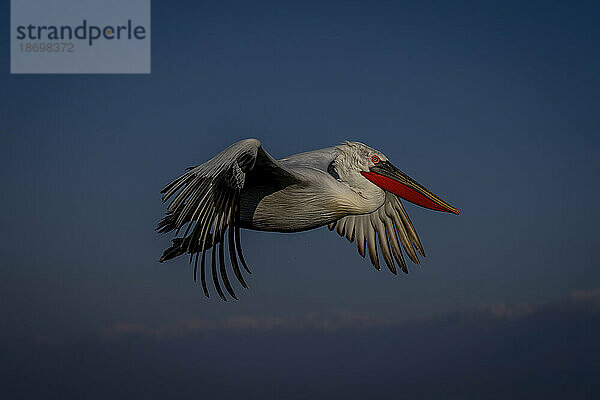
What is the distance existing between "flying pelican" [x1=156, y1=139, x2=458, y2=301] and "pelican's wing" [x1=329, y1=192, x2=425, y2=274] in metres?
0.03

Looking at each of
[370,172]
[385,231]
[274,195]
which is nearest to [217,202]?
[274,195]

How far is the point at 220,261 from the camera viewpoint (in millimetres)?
7707

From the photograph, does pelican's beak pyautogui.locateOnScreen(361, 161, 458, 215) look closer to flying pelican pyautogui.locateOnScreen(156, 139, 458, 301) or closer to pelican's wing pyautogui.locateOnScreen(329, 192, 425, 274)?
flying pelican pyautogui.locateOnScreen(156, 139, 458, 301)

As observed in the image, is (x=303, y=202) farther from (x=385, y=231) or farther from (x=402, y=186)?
(x=385, y=231)

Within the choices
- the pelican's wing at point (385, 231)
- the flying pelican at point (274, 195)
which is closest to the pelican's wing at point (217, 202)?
the flying pelican at point (274, 195)

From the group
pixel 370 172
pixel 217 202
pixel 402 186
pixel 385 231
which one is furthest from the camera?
pixel 385 231

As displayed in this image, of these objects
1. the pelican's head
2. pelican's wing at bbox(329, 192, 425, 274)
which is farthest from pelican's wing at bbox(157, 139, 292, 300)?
pelican's wing at bbox(329, 192, 425, 274)

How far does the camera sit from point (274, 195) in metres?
8.36

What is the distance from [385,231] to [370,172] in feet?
6.14

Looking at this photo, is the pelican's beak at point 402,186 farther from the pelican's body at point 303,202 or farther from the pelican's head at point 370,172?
the pelican's body at point 303,202

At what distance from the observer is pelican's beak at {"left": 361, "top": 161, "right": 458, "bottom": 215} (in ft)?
28.3

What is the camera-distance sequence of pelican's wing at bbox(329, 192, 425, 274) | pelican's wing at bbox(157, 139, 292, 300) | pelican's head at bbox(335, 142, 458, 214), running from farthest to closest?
1. pelican's wing at bbox(329, 192, 425, 274)
2. pelican's head at bbox(335, 142, 458, 214)
3. pelican's wing at bbox(157, 139, 292, 300)

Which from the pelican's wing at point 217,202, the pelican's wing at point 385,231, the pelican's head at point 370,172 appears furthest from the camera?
the pelican's wing at point 385,231

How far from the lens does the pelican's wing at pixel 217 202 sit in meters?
7.52
